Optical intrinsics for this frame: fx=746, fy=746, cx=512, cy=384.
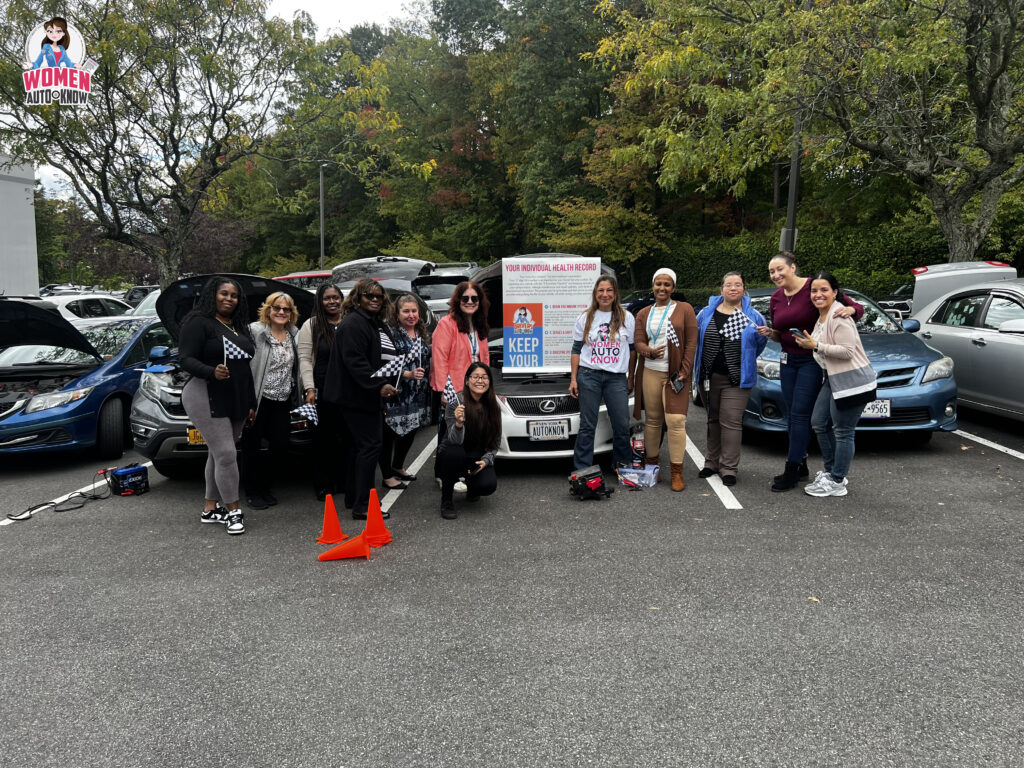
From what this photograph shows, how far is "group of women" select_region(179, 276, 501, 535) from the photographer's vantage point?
→ 17.3ft

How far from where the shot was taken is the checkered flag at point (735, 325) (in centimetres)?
607

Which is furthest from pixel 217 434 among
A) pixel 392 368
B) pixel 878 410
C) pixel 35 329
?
pixel 878 410

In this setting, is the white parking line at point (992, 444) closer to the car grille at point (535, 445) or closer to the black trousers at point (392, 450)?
the car grille at point (535, 445)

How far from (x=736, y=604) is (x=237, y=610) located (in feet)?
8.63

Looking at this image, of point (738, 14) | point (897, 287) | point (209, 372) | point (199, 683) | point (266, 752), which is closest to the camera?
point (266, 752)

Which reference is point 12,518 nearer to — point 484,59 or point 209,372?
point 209,372

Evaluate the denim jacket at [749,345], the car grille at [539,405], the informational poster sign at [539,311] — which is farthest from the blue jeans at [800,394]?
the informational poster sign at [539,311]

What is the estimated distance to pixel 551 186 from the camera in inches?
1228

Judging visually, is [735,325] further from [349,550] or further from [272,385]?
[272,385]

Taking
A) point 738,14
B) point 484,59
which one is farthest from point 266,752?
point 484,59

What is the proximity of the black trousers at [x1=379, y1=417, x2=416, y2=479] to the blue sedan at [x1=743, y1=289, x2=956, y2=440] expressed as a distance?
10.9 feet

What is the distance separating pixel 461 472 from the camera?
5578mm

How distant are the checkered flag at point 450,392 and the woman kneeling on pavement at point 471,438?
1.2 inches

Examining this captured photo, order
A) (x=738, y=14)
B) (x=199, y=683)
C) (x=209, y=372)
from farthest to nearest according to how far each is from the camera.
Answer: (x=738, y=14) → (x=209, y=372) → (x=199, y=683)
